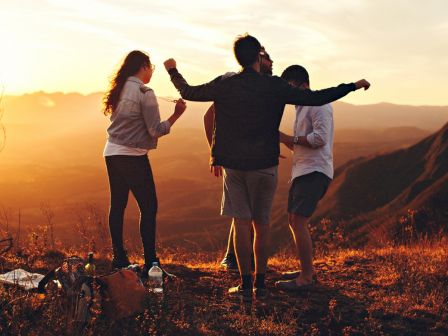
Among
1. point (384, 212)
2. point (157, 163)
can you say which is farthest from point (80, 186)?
point (384, 212)

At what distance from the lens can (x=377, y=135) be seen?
14875 centimetres

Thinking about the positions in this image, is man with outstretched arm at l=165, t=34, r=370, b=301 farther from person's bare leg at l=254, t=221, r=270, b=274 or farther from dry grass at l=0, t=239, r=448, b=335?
dry grass at l=0, t=239, r=448, b=335

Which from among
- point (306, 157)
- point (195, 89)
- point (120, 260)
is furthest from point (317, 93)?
point (120, 260)

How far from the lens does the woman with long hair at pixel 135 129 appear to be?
4.98 meters

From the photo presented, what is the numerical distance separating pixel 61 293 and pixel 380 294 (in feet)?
8.64

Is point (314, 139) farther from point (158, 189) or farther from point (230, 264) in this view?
point (158, 189)

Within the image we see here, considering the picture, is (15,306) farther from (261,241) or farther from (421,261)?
(421,261)

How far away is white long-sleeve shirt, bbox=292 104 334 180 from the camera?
4738 millimetres

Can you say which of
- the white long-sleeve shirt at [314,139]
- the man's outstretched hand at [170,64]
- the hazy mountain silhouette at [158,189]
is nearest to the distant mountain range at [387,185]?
the hazy mountain silhouette at [158,189]

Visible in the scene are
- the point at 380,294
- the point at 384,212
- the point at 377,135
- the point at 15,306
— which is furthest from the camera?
the point at 377,135

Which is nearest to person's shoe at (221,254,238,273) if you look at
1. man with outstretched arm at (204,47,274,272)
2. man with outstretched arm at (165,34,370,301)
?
man with outstretched arm at (204,47,274,272)

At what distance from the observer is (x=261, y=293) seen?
4773 mm

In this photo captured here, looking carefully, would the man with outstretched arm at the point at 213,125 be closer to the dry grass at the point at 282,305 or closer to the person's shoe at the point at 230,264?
the person's shoe at the point at 230,264

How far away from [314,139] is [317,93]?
570mm
